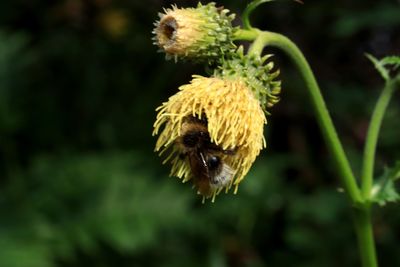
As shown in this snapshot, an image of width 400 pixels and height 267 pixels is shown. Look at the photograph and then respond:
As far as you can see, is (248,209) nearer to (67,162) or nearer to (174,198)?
(174,198)

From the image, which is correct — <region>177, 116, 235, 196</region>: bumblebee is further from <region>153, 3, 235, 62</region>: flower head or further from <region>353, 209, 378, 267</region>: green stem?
<region>353, 209, 378, 267</region>: green stem

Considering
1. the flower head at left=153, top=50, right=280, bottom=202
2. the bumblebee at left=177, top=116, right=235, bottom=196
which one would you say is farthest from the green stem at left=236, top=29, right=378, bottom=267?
the bumblebee at left=177, top=116, right=235, bottom=196

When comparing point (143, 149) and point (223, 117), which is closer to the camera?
point (223, 117)

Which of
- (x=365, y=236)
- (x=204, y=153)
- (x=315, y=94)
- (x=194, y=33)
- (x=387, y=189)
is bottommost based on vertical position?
(x=365, y=236)

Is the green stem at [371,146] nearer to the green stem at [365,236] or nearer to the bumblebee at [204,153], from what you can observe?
the green stem at [365,236]

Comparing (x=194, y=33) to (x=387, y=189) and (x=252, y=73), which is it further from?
(x=387, y=189)

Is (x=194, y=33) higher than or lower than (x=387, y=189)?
higher

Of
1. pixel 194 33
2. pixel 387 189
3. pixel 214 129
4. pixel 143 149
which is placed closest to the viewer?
pixel 214 129

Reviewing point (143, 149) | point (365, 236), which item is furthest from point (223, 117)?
point (143, 149)
